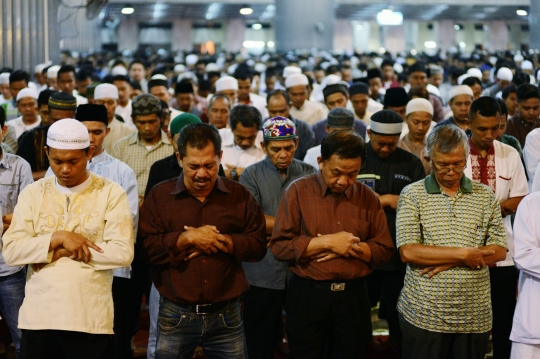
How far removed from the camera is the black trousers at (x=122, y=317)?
16.7ft

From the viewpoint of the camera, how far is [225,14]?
42844 mm

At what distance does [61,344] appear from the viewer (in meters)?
3.92

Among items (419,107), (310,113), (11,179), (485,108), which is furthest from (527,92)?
(11,179)

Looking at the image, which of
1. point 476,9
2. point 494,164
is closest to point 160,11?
point 476,9

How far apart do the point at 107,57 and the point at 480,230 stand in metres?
25.9

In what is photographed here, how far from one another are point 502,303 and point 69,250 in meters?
2.79

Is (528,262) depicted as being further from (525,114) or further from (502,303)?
(525,114)

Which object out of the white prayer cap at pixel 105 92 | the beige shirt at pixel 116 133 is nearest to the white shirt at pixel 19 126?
the white prayer cap at pixel 105 92

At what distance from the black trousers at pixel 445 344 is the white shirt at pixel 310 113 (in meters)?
5.18

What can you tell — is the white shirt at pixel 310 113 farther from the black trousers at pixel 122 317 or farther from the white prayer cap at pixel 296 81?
the black trousers at pixel 122 317

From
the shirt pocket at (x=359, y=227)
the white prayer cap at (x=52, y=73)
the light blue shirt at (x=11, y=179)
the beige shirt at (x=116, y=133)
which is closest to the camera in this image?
the shirt pocket at (x=359, y=227)

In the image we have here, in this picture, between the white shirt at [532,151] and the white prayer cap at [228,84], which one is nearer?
the white shirt at [532,151]

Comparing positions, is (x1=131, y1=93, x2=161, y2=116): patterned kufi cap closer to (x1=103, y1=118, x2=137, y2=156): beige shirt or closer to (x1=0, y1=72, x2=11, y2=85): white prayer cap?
(x1=103, y1=118, x2=137, y2=156): beige shirt

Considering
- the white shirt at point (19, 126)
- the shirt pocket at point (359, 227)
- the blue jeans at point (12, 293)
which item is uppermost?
the white shirt at point (19, 126)
